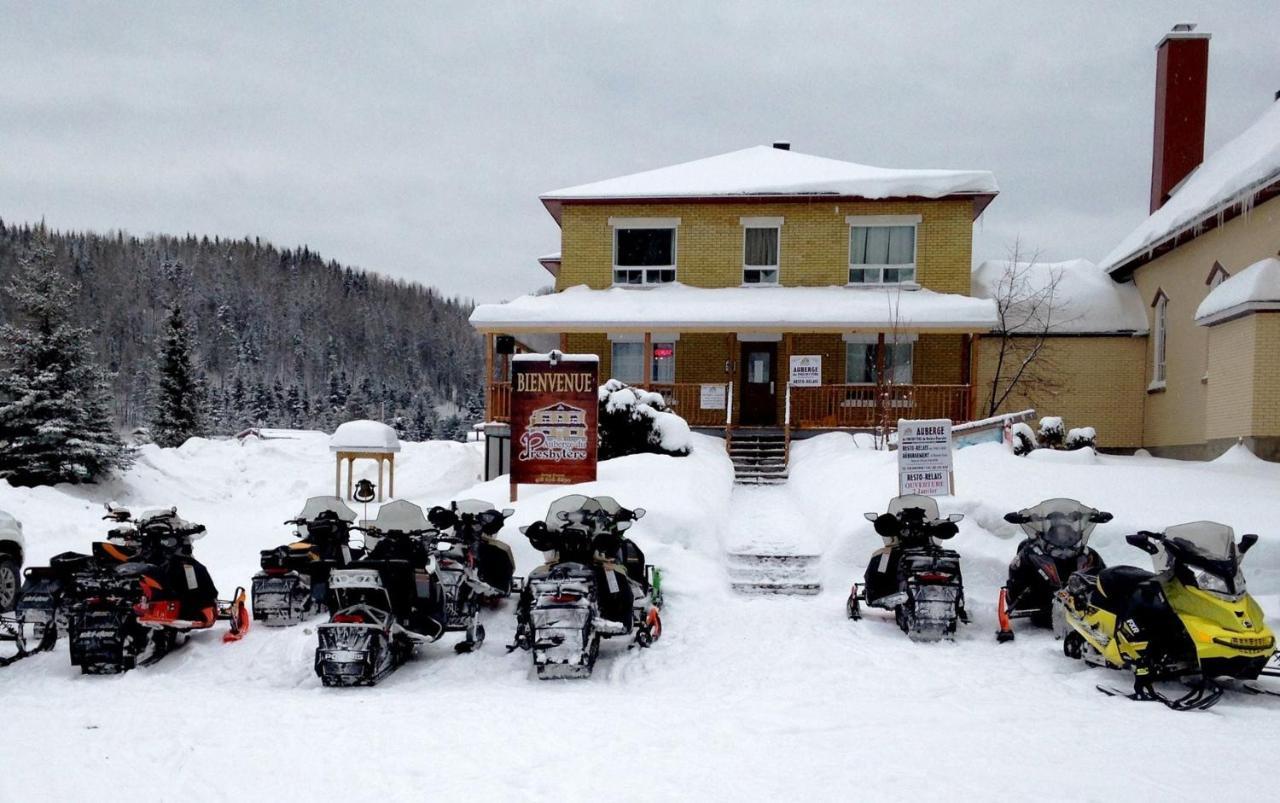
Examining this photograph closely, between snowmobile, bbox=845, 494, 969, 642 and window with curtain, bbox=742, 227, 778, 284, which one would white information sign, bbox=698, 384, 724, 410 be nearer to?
window with curtain, bbox=742, 227, 778, 284

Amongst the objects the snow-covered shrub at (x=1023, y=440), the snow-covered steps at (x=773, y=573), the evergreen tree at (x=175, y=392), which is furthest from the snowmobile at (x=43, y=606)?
the evergreen tree at (x=175, y=392)

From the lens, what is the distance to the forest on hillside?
7175 cm

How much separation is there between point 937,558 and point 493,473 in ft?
42.0

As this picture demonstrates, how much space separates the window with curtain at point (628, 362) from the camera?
896 inches

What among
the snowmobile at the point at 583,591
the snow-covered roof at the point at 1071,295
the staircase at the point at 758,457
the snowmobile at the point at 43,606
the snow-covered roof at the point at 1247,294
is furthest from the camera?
the snow-covered roof at the point at 1071,295

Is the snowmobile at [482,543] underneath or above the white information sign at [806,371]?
underneath

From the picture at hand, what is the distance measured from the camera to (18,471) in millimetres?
18031

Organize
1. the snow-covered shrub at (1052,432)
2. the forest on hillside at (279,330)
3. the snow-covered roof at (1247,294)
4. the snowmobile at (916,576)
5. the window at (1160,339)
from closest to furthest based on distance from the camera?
the snowmobile at (916,576) → the snow-covered roof at (1247,294) → the snow-covered shrub at (1052,432) → the window at (1160,339) → the forest on hillside at (279,330)

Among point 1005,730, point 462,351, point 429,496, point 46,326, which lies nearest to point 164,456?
point 46,326

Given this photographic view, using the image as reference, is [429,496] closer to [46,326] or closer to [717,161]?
[46,326]

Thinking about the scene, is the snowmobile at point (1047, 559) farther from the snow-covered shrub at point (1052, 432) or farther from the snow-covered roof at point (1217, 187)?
the snow-covered shrub at point (1052, 432)

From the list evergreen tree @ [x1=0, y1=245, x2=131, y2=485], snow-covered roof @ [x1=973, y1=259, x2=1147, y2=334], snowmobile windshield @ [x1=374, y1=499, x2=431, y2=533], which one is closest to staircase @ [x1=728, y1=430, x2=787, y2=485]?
snow-covered roof @ [x1=973, y1=259, x2=1147, y2=334]

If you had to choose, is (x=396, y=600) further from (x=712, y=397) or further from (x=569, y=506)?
(x=712, y=397)

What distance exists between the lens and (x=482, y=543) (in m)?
9.15
